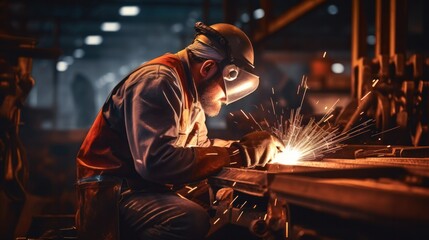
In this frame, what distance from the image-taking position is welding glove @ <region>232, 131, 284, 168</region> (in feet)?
9.89

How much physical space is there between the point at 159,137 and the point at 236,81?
73 cm

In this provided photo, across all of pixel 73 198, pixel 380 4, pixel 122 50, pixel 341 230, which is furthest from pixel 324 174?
pixel 122 50

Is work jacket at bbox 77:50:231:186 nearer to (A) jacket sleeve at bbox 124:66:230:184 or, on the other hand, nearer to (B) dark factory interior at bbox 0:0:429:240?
(A) jacket sleeve at bbox 124:66:230:184

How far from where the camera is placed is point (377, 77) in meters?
4.40

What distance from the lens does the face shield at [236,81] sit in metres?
3.27

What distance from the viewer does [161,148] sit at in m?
2.78

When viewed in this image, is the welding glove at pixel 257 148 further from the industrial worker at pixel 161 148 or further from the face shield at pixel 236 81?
the face shield at pixel 236 81

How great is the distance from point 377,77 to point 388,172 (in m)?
2.27

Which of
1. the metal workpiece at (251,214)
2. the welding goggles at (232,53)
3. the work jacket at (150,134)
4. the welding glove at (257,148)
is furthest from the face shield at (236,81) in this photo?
the metal workpiece at (251,214)

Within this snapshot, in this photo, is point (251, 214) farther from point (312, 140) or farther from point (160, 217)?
point (312, 140)

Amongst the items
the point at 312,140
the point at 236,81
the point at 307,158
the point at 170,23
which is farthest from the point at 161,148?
the point at 170,23

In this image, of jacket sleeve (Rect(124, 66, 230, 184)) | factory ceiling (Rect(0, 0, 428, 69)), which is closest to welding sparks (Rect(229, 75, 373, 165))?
jacket sleeve (Rect(124, 66, 230, 184))

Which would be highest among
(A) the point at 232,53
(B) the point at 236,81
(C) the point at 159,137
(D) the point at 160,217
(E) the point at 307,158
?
(A) the point at 232,53

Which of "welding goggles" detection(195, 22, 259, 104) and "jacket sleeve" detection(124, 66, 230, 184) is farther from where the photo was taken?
"welding goggles" detection(195, 22, 259, 104)
